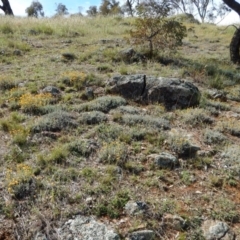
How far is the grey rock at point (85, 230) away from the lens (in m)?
3.88

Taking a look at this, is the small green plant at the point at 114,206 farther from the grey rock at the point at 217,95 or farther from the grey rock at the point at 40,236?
the grey rock at the point at 217,95

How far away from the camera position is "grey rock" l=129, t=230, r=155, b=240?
3.89 m

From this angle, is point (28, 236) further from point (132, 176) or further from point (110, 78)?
point (110, 78)

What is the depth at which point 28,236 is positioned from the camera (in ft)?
12.6

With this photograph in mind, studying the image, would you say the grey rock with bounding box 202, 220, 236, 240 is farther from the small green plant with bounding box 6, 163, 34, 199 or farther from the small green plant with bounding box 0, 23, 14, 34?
the small green plant with bounding box 0, 23, 14, 34

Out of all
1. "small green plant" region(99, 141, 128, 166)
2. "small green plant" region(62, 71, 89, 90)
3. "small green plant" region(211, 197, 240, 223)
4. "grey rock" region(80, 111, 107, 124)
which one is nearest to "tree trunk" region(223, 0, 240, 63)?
"small green plant" region(62, 71, 89, 90)

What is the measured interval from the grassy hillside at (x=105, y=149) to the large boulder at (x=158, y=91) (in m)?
0.24

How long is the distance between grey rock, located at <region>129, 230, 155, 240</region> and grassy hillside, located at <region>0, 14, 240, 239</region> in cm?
9

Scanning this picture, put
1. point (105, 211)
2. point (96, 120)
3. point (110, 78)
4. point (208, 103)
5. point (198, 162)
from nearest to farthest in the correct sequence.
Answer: point (105, 211), point (198, 162), point (96, 120), point (208, 103), point (110, 78)

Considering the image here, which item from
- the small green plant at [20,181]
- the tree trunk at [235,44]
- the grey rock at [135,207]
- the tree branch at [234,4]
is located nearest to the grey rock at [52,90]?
the small green plant at [20,181]

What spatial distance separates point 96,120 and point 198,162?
1.95 m

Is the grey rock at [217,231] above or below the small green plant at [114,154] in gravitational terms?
below

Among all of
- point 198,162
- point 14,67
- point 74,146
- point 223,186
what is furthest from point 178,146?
point 14,67

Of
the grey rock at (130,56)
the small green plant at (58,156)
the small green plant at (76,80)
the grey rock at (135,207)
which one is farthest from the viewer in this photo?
the grey rock at (130,56)
